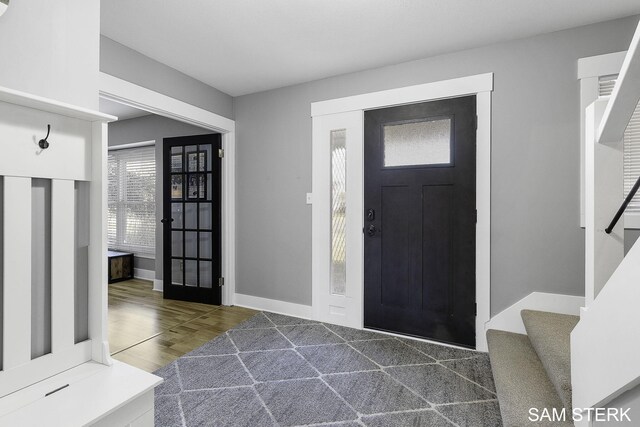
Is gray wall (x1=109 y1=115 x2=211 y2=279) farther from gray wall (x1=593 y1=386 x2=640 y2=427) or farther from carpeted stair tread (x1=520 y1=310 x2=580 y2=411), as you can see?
gray wall (x1=593 y1=386 x2=640 y2=427)

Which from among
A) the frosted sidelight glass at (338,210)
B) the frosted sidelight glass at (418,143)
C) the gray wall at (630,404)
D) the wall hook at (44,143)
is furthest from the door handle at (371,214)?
the wall hook at (44,143)

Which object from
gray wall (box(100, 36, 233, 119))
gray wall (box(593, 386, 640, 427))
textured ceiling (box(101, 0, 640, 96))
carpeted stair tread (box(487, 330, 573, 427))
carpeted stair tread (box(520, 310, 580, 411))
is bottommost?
carpeted stair tread (box(487, 330, 573, 427))

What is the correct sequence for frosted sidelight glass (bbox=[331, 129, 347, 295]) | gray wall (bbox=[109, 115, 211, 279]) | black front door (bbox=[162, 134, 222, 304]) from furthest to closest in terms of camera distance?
gray wall (bbox=[109, 115, 211, 279]) → black front door (bbox=[162, 134, 222, 304]) → frosted sidelight glass (bbox=[331, 129, 347, 295])

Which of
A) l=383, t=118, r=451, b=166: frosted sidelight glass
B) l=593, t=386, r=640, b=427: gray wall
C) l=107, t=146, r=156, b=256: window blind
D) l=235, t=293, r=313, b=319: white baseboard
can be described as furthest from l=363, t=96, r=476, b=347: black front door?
l=107, t=146, r=156, b=256: window blind

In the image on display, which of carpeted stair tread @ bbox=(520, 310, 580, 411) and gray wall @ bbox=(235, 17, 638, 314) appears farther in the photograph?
gray wall @ bbox=(235, 17, 638, 314)

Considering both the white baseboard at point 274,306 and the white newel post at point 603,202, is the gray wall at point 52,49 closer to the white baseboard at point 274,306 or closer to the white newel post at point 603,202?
the white newel post at point 603,202

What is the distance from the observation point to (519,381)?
1.69 meters

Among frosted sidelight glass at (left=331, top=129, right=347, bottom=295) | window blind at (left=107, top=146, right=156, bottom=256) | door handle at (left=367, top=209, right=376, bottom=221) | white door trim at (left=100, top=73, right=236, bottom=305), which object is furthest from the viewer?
window blind at (left=107, top=146, right=156, bottom=256)

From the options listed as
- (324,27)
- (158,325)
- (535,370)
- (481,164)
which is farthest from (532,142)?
(158,325)

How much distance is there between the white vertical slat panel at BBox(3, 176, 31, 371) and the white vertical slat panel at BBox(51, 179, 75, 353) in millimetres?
68

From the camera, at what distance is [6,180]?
3.14 feet

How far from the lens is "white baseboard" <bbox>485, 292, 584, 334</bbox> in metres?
2.19

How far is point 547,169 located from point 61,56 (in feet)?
9.54

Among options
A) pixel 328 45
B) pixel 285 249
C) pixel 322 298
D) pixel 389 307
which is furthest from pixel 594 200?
pixel 285 249
